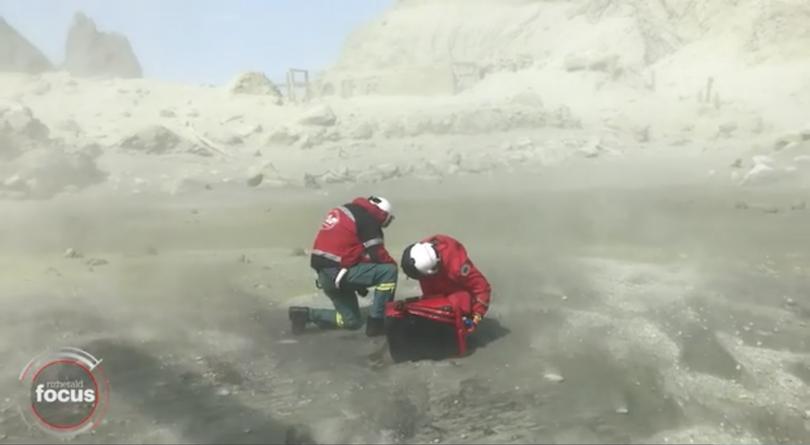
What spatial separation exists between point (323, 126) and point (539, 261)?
1526 cm

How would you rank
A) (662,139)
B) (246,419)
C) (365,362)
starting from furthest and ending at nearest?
(662,139) → (365,362) → (246,419)

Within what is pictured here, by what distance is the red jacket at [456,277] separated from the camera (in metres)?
5.20

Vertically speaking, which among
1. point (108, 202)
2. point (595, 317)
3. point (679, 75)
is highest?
point (679, 75)

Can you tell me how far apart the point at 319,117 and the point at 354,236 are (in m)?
17.7

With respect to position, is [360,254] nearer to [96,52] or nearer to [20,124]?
[20,124]

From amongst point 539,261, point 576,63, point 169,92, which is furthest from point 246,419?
point 576,63

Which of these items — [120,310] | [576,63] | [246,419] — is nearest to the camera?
[246,419]

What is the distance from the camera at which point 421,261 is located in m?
5.11

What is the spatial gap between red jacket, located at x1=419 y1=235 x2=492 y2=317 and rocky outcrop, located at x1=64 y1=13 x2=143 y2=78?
47010 mm

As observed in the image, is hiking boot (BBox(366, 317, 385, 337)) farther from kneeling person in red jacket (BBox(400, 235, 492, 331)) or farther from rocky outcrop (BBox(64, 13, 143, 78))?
rocky outcrop (BBox(64, 13, 143, 78))

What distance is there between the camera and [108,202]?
14648 mm

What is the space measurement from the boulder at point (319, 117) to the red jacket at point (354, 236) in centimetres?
1730

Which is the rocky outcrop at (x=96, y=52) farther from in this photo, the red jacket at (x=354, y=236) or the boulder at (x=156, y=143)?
the red jacket at (x=354, y=236)

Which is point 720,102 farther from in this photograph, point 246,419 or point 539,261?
point 246,419
